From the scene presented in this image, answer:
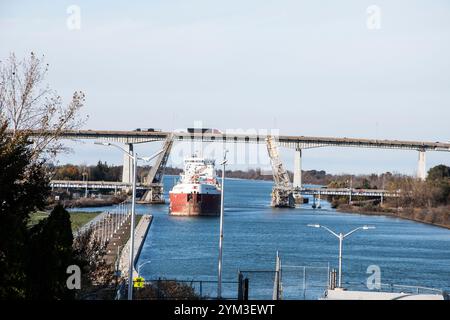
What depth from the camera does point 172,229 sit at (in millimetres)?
65000

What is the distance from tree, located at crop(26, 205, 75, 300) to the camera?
53.7 feet

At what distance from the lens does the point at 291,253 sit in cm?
4734

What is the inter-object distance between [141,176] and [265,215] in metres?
51.8

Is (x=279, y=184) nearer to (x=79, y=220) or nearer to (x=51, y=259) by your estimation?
(x=79, y=220)

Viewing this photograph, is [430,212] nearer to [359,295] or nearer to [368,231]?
[368,231]

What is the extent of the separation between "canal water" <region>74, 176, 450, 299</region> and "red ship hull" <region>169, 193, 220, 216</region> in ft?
17.9

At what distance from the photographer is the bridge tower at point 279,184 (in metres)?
103

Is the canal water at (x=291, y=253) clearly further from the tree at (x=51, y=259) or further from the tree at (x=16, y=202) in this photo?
the tree at (x=51, y=259)

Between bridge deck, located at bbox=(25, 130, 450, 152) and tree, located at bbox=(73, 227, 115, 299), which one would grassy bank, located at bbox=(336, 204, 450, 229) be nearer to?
bridge deck, located at bbox=(25, 130, 450, 152)

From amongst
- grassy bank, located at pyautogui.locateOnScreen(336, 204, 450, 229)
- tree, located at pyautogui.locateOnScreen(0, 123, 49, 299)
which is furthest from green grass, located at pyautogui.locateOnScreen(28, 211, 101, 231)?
grassy bank, located at pyautogui.locateOnScreen(336, 204, 450, 229)

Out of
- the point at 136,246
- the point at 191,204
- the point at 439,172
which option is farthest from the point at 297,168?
the point at 136,246

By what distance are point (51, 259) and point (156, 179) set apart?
304 ft
